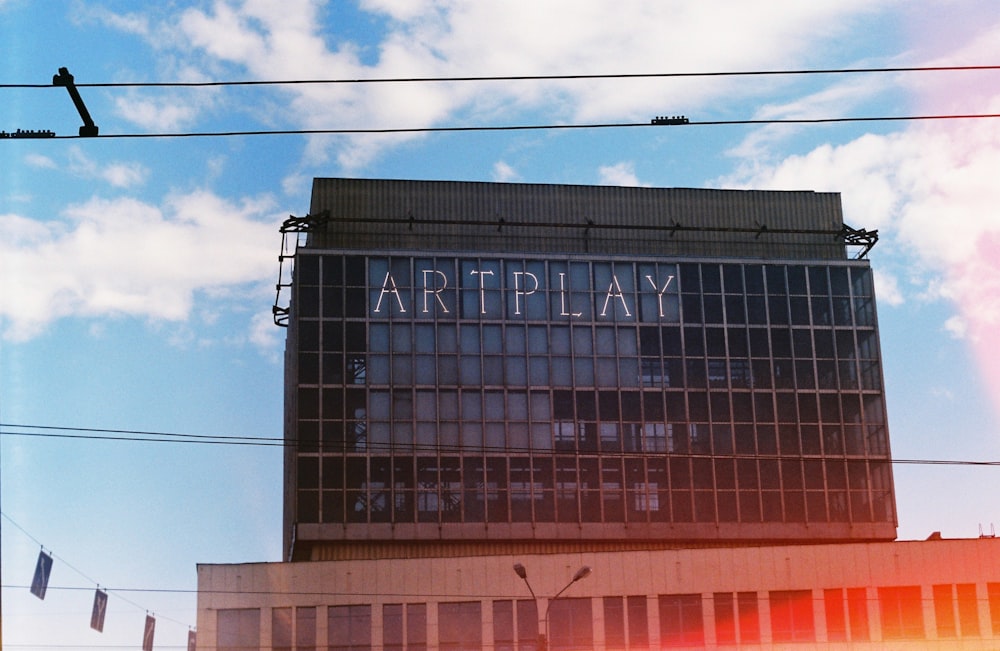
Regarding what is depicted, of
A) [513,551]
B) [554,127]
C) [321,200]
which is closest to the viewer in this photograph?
[554,127]

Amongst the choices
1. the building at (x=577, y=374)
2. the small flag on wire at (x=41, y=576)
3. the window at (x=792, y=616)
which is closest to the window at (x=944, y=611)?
the window at (x=792, y=616)

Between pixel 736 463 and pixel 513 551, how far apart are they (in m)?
18.2

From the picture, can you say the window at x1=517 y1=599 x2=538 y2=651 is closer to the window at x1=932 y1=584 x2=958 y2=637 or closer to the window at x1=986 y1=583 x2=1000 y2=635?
the window at x1=932 y1=584 x2=958 y2=637

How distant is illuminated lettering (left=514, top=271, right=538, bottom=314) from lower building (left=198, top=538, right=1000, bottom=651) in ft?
81.9

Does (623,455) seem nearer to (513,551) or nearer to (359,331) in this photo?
(513,551)

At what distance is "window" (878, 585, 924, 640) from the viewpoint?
85.6 m

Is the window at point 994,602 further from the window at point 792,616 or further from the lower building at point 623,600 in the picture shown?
the window at point 792,616

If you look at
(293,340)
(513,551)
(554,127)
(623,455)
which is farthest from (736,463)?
(554,127)

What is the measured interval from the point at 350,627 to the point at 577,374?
29369 millimetres

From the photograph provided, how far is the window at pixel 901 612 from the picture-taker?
281 ft

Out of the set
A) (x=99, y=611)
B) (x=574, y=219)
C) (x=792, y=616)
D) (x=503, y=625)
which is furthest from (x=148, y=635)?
(x=574, y=219)

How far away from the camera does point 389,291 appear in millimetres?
107000

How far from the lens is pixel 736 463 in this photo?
107750 mm

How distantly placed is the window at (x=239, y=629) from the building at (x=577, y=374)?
40.2 feet
